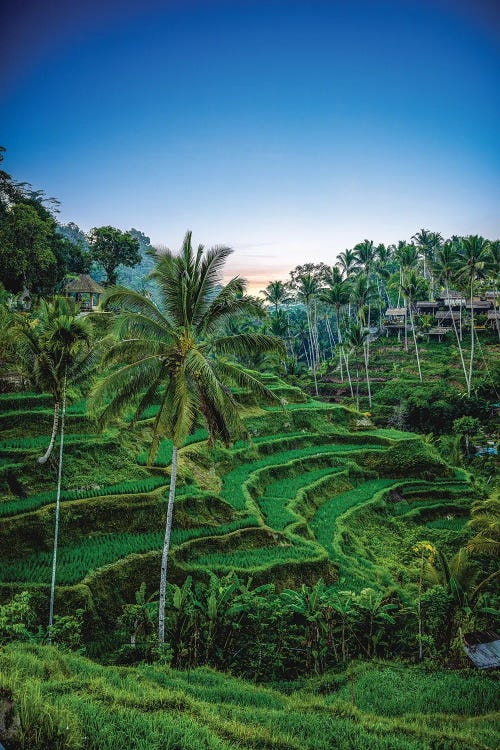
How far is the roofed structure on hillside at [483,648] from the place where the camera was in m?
8.73

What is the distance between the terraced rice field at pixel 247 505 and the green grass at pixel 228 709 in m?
3.29

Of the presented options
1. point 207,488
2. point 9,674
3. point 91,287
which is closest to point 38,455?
point 207,488

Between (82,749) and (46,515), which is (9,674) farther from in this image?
(46,515)

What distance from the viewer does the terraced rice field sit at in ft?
34.3

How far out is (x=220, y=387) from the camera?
9.27 metres

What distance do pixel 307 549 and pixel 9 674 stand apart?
30.1ft

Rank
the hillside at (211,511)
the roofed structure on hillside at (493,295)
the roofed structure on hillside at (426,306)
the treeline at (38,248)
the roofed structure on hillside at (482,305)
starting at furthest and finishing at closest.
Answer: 1. the roofed structure on hillside at (426,306)
2. the roofed structure on hillside at (482,305)
3. the roofed structure on hillside at (493,295)
4. the treeline at (38,248)
5. the hillside at (211,511)

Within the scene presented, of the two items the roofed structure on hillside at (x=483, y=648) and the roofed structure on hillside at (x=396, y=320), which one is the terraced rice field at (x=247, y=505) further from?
the roofed structure on hillside at (x=396, y=320)

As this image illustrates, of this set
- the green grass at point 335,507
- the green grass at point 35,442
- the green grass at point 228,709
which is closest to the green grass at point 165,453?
the green grass at point 35,442

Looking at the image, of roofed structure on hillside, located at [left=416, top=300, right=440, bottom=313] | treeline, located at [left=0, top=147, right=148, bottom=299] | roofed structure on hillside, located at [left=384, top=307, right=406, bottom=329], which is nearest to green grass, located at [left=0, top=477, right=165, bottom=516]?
treeline, located at [left=0, top=147, right=148, bottom=299]

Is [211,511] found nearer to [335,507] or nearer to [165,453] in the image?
[165,453]

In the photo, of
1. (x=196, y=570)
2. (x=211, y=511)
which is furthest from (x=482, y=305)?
(x=196, y=570)

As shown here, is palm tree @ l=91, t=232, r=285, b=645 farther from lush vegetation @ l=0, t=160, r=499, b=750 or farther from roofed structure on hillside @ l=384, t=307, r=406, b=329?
roofed structure on hillside @ l=384, t=307, r=406, b=329

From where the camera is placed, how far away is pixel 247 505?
597 inches
